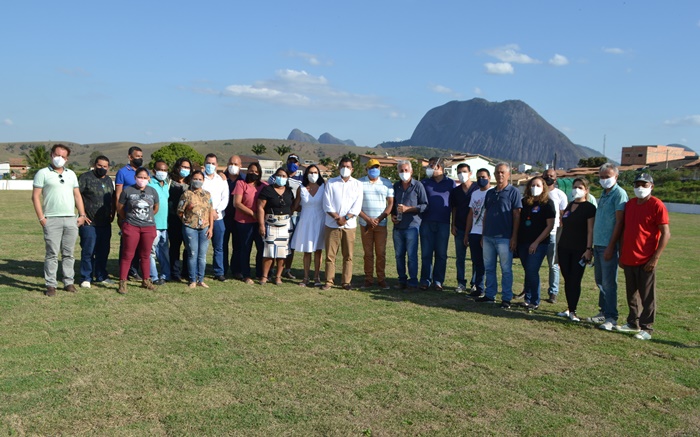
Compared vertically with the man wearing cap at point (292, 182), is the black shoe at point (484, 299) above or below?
below

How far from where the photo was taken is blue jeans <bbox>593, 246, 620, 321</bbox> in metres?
6.64

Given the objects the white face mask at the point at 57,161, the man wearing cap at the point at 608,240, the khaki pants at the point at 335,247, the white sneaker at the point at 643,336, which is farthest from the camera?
the khaki pants at the point at 335,247

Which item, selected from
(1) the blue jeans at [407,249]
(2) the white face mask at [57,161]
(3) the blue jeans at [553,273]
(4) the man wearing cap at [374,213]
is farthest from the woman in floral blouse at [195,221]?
(3) the blue jeans at [553,273]

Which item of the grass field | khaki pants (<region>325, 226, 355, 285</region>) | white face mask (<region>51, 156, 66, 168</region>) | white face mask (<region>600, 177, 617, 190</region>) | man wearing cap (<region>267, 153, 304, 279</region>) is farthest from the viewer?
man wearing cap (<region>267, 153, 304, 279</region>)

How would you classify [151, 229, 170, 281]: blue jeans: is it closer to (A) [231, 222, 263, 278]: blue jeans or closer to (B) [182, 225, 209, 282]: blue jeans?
(B) [182, 225, 209, 282]: blue jeans

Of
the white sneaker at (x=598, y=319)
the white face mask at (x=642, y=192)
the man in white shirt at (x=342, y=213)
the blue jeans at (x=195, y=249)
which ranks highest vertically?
the white face mask at (x=642, y=192)

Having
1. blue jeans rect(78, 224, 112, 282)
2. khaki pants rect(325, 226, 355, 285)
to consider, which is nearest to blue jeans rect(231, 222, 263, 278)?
khaki pants rect(325, 226, 355, 285)

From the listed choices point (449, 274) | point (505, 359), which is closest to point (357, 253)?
point (449, 274)

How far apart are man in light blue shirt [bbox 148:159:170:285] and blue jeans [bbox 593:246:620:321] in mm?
6107

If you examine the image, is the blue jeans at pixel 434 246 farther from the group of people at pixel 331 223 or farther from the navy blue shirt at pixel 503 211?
the navy blue shirt at pixel 503 211

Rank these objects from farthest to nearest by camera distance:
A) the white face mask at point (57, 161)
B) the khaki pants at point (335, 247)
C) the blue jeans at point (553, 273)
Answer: the khaki pants at point (335, 247) < the blue jeans at point (553, 273) < the white face mask at point (57, 161)

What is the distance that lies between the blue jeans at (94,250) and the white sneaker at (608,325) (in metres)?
6.92

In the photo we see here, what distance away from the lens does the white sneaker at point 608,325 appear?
21.5 ft

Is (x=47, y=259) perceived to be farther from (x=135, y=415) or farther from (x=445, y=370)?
(x=445, y=370)
